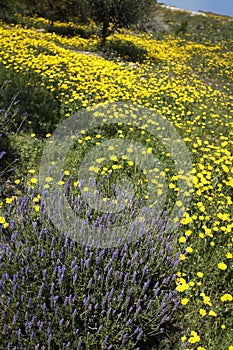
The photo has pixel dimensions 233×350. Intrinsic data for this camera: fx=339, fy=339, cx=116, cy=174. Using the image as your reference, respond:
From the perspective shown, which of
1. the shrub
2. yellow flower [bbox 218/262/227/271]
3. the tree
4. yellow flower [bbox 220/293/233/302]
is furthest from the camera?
the tree

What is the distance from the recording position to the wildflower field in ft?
8.48

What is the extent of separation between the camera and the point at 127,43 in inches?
584

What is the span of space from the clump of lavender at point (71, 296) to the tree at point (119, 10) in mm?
10838

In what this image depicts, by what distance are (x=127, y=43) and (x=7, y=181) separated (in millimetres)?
11919

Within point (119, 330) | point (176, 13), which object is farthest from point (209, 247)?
point (176, 13)

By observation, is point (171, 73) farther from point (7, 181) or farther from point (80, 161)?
point (7, 181)

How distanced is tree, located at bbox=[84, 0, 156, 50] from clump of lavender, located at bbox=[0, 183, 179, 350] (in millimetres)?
10838

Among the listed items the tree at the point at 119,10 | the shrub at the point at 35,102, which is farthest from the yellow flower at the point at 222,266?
the tree at the point at 119,10

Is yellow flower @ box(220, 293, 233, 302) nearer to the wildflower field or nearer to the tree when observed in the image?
the wildflower field

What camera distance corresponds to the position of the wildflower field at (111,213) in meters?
2.59

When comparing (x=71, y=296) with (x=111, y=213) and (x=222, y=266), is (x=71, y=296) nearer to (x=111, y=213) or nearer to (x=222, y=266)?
(x=111, y=213)

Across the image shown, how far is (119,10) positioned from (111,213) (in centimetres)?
1078

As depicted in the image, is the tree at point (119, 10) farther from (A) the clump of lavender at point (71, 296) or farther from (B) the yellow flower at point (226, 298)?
(B) the yellow flower at point (226, 298)

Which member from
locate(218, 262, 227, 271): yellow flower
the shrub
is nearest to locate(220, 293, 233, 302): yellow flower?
locate(218, 262, 227, 271): yellow flower
